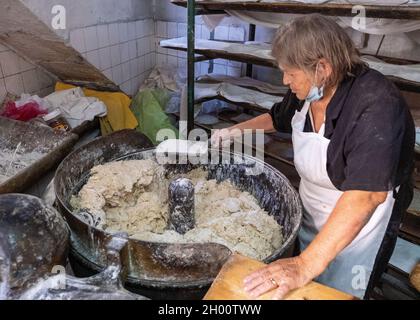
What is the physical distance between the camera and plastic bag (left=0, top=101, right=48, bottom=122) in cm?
256

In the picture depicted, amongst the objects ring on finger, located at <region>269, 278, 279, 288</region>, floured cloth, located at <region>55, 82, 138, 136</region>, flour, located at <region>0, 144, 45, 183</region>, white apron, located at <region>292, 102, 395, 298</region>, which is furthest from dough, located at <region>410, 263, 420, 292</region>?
floured cloth, located at <region>55, 82, 138, 136</region>

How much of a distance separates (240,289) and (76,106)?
98.5 inches

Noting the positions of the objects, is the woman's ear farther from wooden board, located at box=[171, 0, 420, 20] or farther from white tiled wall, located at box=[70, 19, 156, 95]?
white tiled wall, located at box=[70, 19, 156, 95]

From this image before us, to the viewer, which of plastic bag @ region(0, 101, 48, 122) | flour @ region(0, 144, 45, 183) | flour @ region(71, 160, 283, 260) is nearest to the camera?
flour @ region(71, 160, 283, 260)

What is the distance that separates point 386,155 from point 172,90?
118 inches

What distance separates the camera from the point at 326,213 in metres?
1.46

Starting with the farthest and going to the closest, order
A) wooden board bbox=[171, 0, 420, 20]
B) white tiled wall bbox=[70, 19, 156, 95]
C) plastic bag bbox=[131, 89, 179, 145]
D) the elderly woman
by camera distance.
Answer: plastic bag bbox=[131, 89, 179, 145], white tiled wall bbox=[70, 19, 156, 95], wooden board bbox=[171, 0, 420, 20], the elderly woman

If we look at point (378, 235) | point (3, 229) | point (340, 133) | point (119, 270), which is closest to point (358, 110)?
point (340, 133)

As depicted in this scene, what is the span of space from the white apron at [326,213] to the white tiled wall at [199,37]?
2.15 metres

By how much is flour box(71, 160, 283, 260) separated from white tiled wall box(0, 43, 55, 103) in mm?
1796

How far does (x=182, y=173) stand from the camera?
175 cm

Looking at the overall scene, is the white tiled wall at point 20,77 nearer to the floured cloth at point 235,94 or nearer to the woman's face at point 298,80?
the floured cloth at point 235,94
